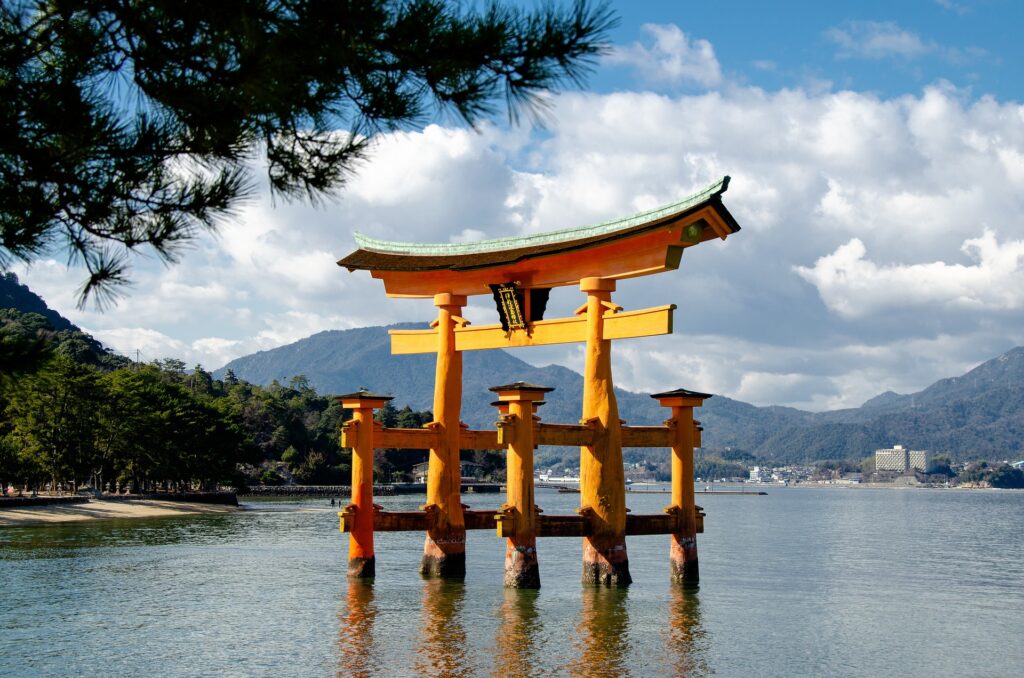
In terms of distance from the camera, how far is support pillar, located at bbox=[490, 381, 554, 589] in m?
19.5

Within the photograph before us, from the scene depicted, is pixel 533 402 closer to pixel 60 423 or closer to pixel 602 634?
pixel 602 634

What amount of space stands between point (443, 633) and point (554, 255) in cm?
749

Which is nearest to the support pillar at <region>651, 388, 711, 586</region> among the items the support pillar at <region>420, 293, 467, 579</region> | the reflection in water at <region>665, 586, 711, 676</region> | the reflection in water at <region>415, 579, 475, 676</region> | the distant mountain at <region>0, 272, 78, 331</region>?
the reflection in water at <region>665, 586, 711, 676</region>

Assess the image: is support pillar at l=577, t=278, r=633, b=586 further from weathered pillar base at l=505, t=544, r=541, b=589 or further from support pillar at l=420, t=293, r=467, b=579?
support pillar at l=420, t=293, r=467, b=579

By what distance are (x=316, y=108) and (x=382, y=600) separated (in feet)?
50.0

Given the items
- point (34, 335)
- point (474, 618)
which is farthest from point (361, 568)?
point (34, 335)

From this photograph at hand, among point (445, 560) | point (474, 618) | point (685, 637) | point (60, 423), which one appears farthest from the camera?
point (60, 423)

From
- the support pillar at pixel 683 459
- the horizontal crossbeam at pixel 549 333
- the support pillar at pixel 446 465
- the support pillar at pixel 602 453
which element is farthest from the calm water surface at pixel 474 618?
the horizontal crossbeam at pixel 549 333

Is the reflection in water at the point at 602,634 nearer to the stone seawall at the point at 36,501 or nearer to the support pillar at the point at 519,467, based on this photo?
the support pillar at the point at 519,467

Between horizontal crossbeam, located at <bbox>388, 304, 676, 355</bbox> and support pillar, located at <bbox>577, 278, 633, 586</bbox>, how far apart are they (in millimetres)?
342

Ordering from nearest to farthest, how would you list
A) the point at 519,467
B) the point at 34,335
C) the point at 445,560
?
the point at 519,467
the point at 445,560
the point at 34,335

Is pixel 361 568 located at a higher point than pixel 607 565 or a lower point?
lower

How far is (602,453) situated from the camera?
65.8 feet

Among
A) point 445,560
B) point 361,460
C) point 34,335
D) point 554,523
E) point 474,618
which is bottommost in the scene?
point 474,618
